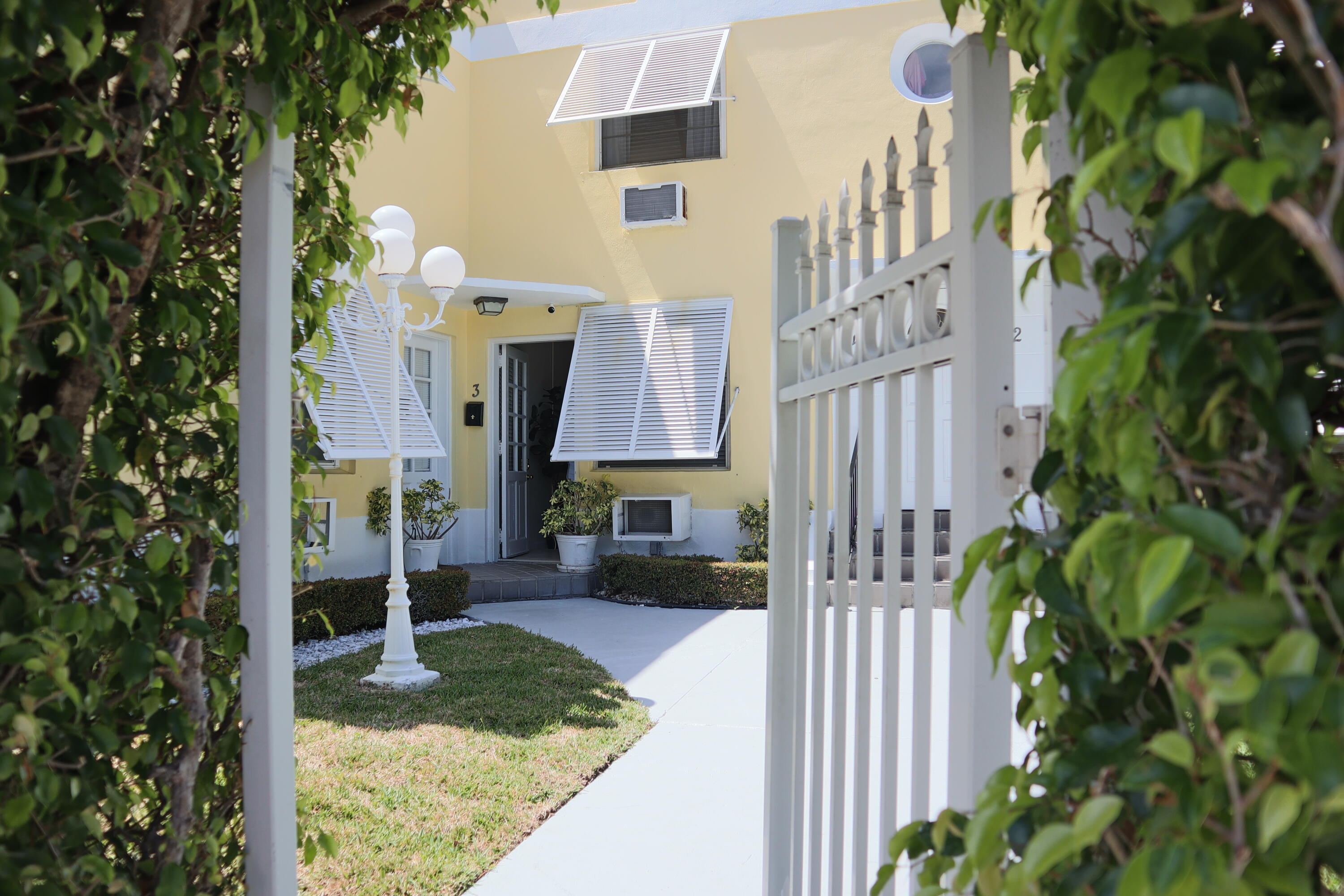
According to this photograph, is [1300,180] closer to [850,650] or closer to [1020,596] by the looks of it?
[1020,596]

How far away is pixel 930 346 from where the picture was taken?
53.6 inches

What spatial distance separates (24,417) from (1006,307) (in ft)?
4.46

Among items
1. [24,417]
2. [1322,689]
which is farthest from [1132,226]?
[24,417]

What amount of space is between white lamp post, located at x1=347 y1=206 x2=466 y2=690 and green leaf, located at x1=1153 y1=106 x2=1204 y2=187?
15.0ft

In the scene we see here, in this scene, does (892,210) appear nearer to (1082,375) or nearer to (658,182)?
(1082,375)

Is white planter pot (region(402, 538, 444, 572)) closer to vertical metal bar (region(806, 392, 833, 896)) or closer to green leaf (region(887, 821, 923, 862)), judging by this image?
vertical metal bar (region(806, 392, 833, 896))

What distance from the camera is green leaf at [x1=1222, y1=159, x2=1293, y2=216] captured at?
46cm

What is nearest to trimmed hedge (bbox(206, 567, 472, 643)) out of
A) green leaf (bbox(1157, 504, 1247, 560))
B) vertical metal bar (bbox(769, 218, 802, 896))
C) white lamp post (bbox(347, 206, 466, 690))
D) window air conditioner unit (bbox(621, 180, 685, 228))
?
white lamp post (bbox(347, 206, 466, 690))

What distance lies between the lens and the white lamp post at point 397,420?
4.83m

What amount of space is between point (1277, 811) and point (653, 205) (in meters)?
8.69

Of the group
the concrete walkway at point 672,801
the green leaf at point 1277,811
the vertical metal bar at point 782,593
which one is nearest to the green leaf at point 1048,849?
the green leaf at point 1277,811

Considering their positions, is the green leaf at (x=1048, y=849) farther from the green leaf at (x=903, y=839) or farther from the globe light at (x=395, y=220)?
the globe light at (x=395, y=220)

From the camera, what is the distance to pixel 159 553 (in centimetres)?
130

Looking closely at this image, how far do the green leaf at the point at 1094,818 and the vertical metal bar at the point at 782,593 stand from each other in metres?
1.45
